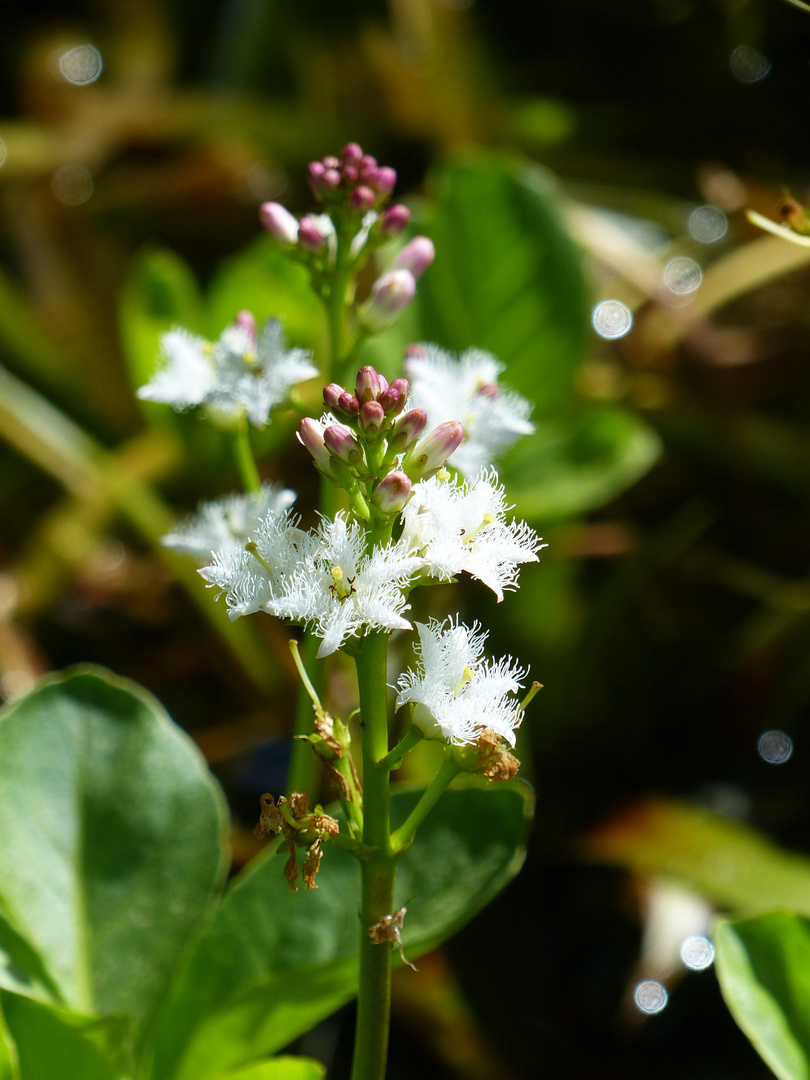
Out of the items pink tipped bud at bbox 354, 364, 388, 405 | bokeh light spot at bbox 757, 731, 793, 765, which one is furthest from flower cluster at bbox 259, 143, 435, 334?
bokeh light spot at bbox 757, 731, 793, 765

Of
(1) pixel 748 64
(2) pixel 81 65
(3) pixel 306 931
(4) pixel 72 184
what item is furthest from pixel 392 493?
(2) pixel 81 65

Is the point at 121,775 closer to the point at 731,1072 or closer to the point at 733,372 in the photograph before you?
the point at 731,1072

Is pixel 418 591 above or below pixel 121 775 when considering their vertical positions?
below

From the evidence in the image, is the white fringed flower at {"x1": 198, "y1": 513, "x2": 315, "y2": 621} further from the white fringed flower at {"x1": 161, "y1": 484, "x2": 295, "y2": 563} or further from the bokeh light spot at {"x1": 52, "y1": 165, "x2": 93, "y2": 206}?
the bokeh light spot at {"x1": 52, "y1": 165, "x2": 93, "y2": 206}

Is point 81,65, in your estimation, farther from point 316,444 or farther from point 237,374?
point 316,444

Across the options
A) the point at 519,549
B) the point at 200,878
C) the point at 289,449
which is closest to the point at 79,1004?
the point at 200,878

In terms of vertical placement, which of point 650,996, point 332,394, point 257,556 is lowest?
point 650,996
